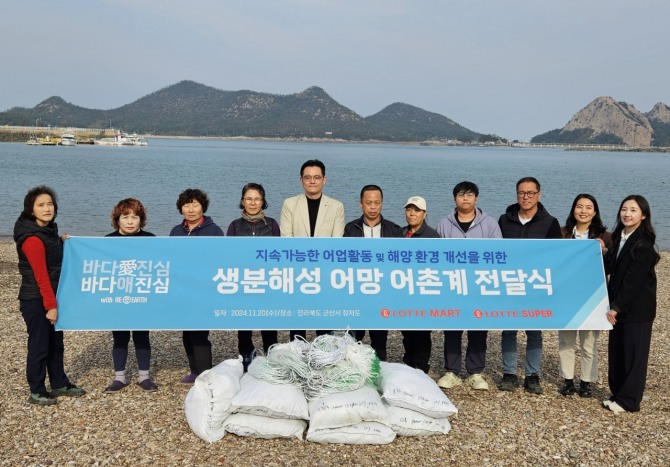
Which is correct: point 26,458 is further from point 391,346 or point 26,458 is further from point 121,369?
point 391,346

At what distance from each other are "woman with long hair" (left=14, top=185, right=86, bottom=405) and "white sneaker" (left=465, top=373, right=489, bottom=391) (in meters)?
4.47

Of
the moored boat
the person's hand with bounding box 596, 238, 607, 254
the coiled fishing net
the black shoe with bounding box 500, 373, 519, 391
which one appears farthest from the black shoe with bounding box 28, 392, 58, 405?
the moored boat

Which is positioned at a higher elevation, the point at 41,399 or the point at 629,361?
the point at 629,361

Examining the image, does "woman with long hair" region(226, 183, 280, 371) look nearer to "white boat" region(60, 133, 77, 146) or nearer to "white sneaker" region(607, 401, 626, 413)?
"white sneaker" region(607, 401, 626, 413)

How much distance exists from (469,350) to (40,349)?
4549 mm

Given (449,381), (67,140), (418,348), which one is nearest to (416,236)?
(418,348)

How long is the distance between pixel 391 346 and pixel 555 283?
3.04 m

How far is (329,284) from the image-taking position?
5590 mm

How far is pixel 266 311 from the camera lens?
552 cm

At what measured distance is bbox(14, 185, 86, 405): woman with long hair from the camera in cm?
514

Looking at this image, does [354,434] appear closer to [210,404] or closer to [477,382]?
[210,404]

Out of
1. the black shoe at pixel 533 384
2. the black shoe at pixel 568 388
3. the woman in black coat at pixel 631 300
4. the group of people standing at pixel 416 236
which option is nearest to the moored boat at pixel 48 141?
the group of people standing at pixel 416 236

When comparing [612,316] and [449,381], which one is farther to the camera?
[449,381]

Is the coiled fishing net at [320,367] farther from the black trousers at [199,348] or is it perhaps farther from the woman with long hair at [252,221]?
the black trousers at [199,348]
